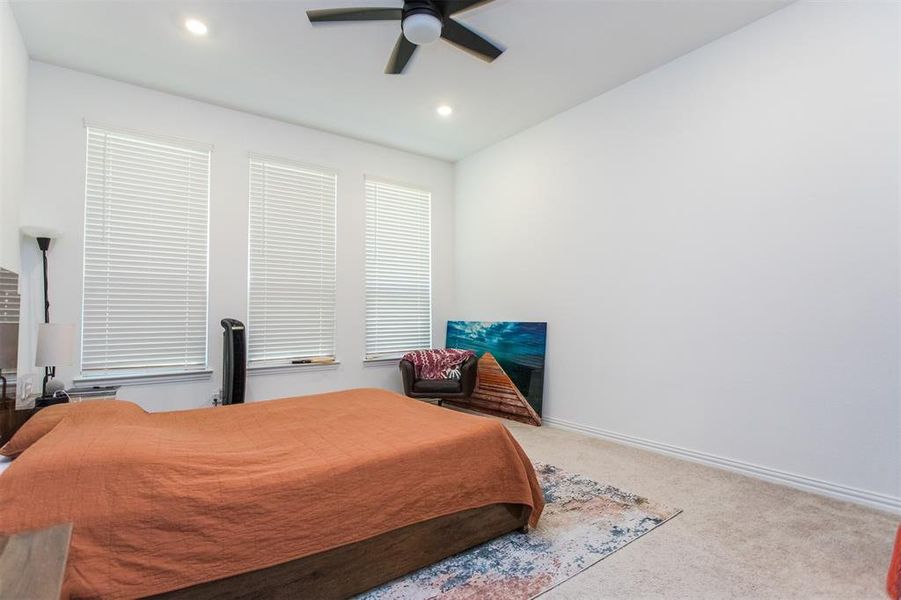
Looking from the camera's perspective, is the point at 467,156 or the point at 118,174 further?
the point at 467,156

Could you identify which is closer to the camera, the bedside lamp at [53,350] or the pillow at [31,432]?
the pillow at [31,432]

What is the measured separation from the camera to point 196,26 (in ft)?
10.5

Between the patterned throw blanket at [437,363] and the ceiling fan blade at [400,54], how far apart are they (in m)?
2.86

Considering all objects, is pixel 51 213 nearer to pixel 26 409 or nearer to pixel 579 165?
pixel 26 409

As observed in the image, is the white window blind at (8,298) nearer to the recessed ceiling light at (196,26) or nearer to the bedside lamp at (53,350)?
the bedside lamp at (53,350)

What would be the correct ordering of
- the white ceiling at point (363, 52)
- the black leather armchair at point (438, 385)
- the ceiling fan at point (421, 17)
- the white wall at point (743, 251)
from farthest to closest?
1. the black leather armchair at point (438, 385)
2. the white ceiling at point (363, 52)
3. the white wall at point (743, 251)
4. the ceiling fan at point (421, 17)

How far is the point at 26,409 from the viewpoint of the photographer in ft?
8.86

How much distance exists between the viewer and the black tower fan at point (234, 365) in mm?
3984

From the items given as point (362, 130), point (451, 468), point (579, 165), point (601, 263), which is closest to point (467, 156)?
point (362, 130)

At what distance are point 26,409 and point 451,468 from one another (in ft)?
8.58

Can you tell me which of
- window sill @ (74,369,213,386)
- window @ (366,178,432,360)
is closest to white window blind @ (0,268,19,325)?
window sill @ (74,369,213,386)

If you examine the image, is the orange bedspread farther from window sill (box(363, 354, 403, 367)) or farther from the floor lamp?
window sill (box(363, 354, 403, 367))

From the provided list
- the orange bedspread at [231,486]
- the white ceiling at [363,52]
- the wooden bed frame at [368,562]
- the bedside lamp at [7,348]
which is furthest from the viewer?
the white ceiling at [363,52]

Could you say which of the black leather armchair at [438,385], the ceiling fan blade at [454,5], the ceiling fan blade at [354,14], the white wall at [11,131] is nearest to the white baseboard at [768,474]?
the black leather armchair at [438,385]
